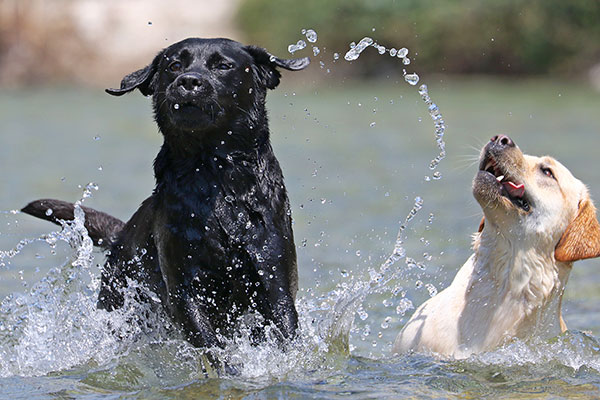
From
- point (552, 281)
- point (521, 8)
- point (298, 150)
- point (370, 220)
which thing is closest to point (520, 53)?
point (521, 8)

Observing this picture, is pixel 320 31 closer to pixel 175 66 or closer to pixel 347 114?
pixel 347 114

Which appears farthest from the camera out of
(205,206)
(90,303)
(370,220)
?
(370,220)

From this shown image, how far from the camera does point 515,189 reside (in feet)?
17.5

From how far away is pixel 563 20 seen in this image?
29.3m

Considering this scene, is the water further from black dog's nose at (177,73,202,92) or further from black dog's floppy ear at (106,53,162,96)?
black dog's nose at (177,73,202,92)

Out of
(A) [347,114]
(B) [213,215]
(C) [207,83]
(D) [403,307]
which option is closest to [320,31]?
(A) [347,114]

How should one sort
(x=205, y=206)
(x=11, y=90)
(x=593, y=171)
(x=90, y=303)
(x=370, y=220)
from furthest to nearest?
1. (x=11, y=90)
2. (x=593, y=171)
3. (x=370, y=220)
4. (x=90, y=303)
5. (x=205, y=206)

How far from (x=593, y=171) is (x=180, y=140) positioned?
953 cm

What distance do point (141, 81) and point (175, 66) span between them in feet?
1.00

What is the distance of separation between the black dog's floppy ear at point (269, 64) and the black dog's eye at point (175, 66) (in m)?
0.43

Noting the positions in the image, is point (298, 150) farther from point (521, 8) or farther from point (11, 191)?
point (521, 8)

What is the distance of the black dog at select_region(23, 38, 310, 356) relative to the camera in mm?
5117

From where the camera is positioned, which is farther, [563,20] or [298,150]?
[563,20]

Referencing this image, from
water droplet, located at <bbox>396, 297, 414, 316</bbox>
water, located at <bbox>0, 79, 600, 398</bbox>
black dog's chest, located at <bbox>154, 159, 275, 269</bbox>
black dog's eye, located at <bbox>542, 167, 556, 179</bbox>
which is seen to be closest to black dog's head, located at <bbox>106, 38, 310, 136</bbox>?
black dog's chest, located at <bbox>154, 159, 275, 269</bbox>
